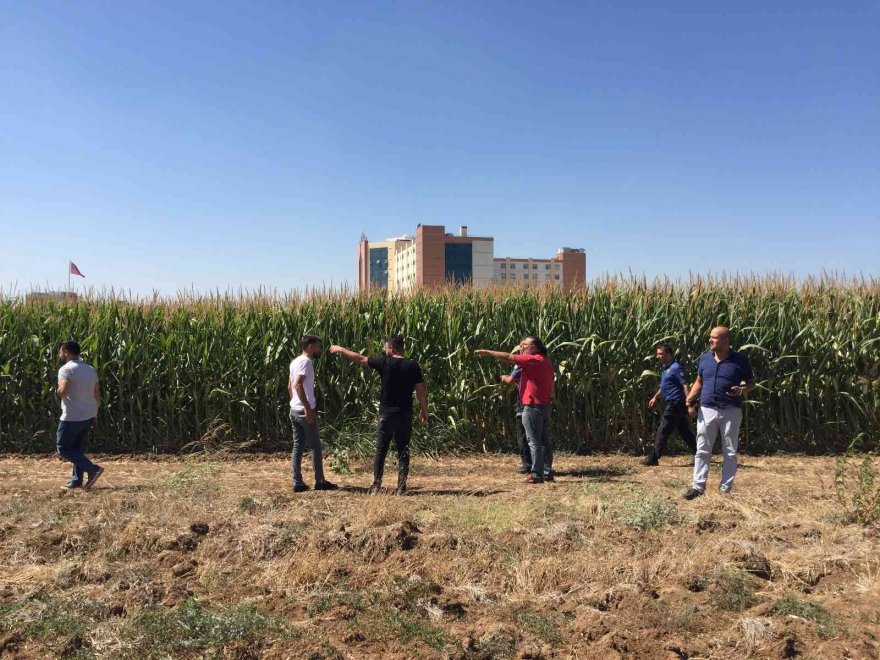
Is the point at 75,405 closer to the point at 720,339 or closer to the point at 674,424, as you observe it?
the point at 720,339

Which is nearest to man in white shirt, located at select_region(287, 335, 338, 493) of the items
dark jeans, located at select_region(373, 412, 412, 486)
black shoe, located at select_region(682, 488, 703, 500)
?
dark jeans, located at select_region(373, 412, 412, 486)

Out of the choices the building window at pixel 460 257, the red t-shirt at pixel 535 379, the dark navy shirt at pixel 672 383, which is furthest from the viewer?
the building window at pixel 460 257

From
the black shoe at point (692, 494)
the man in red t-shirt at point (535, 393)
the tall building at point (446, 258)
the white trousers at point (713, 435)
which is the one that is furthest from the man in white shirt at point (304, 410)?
the tall building at point (446, 258)

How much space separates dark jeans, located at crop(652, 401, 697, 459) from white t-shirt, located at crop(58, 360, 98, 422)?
7.53 meters

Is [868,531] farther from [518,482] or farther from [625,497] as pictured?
[518,482]

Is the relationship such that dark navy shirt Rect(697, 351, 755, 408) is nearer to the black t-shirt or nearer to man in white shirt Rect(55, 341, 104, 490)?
the black t-shirt

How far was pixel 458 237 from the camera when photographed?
3888 inches

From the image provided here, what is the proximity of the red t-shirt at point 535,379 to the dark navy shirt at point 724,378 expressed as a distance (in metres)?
1.91

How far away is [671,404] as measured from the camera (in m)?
9.55

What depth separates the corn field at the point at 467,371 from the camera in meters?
10.7

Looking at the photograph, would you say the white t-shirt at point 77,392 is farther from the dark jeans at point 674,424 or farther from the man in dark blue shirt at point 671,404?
the dark jeans at point 674,424

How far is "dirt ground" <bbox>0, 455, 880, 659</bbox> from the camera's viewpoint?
390 centimetres

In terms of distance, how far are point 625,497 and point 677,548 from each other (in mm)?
1835

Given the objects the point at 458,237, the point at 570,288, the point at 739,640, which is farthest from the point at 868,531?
the point at 458,237
